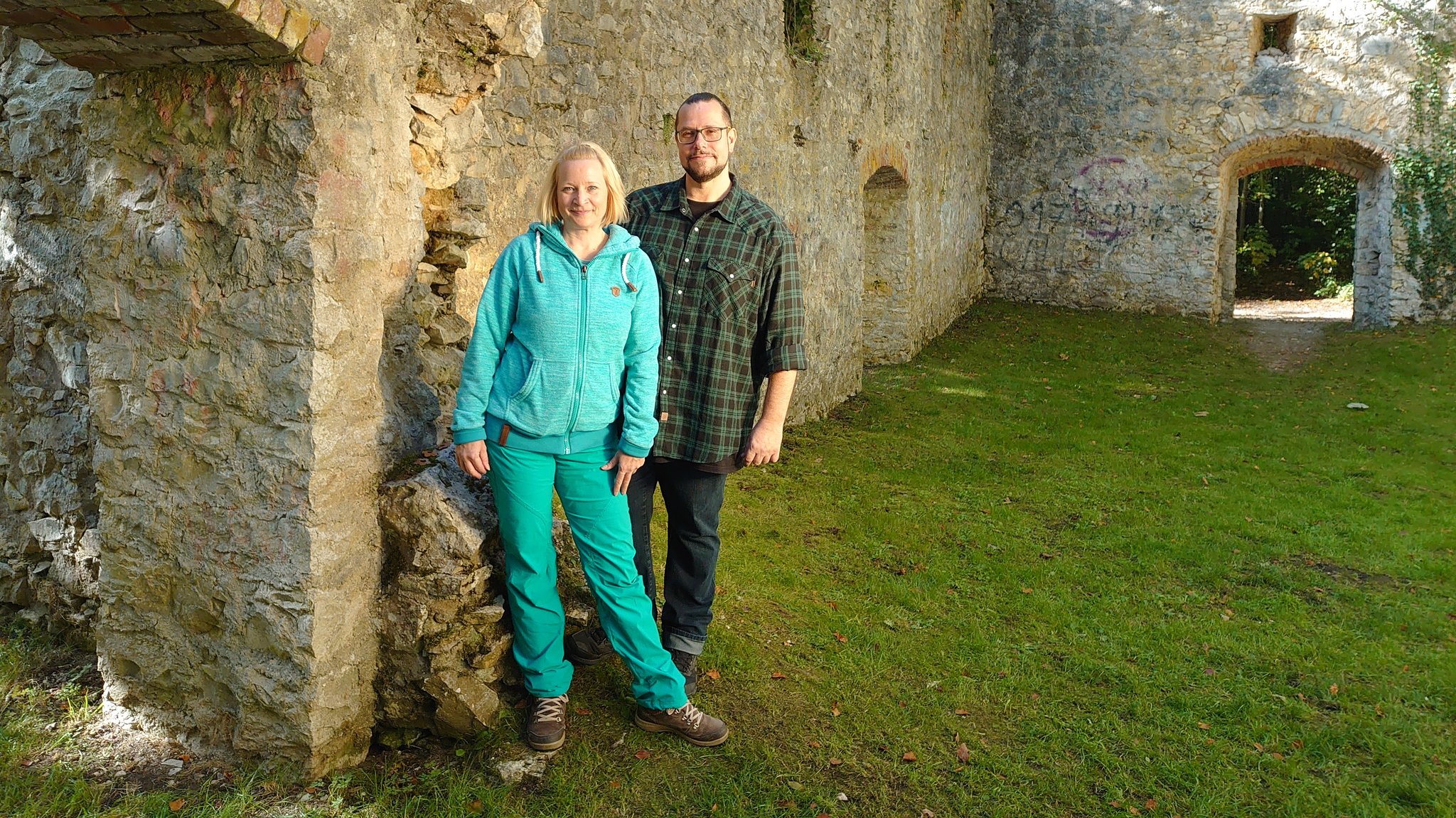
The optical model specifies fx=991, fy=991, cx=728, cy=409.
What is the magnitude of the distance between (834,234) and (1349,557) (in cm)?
492

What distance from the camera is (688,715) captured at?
3197mm

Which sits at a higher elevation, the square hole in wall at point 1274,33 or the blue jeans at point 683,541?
the square hole in wall at point 1274,33

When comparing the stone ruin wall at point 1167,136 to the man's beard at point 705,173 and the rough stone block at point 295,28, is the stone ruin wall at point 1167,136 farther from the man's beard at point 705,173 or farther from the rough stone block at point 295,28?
the rough stone block at point 295,28

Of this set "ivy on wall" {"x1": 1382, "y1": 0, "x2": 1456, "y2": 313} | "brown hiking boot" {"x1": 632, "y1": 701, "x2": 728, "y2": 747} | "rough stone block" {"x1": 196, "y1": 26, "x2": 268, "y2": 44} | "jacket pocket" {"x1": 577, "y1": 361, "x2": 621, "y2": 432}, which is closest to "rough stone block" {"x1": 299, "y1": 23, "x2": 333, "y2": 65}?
"rough stone block" {"x1": 196, "y1": 26, "x2": 268, "y2": 44}

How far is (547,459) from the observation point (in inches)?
116

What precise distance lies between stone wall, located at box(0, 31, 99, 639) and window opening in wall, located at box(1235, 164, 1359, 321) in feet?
58.7

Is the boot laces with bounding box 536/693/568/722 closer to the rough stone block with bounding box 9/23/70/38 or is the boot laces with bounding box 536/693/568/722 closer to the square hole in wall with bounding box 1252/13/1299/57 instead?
the rough stone block with bounding box 9/23/70/38

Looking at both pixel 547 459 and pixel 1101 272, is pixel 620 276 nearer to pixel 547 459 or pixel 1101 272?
pixel 547 459

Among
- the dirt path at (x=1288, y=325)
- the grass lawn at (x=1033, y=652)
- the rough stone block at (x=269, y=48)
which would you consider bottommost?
the grass lawn at (x=1033, y=652)

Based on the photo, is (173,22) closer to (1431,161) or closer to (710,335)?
(710,335)

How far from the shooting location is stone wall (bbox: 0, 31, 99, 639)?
3.59 m

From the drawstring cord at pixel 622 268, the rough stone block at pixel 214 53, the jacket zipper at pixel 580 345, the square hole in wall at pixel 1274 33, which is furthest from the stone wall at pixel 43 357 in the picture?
the square hole in wall at pixel 1274 33

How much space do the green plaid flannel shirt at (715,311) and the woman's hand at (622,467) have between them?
212mm

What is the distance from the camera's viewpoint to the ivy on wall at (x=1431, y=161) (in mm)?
12586
